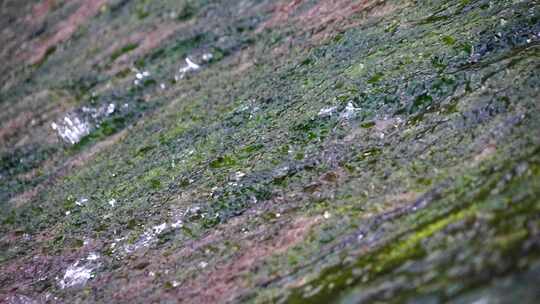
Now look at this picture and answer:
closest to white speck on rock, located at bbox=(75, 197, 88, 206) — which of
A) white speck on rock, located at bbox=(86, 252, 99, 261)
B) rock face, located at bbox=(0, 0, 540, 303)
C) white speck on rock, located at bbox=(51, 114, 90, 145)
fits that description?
rock face, located at bbox=(0, 0, 540, 303)

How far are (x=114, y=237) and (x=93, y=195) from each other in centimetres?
173

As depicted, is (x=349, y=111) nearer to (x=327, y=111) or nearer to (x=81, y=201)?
(x=327, y=111)

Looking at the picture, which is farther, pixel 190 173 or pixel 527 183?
pixel 190 173

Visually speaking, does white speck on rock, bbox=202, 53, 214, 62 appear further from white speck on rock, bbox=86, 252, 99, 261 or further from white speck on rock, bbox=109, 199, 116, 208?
white speck on rock, bbox=86, 252, 99, 261

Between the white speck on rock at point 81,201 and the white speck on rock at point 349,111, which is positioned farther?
the white speck on rock at point 81,201

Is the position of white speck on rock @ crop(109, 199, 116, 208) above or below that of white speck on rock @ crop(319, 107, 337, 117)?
above

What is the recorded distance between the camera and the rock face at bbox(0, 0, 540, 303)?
5.95 meters

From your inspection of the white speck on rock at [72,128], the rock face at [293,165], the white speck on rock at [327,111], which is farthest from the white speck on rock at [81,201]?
the white speck on rock at [327,111]

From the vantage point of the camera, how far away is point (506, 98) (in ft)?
23.8

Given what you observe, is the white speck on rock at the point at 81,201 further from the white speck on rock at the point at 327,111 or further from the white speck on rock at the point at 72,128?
the white speck on rock at the point at 327,111

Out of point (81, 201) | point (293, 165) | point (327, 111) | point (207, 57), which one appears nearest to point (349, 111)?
point (327, 111)

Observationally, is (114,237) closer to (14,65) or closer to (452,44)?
(452,44)

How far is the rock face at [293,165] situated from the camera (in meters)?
5.95

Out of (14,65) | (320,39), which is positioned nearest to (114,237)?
(320,39)
